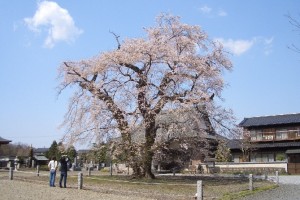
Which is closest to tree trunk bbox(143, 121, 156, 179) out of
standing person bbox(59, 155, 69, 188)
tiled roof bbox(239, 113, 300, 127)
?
standing person bbox(59, 155, 69, 188)

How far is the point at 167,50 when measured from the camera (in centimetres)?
2788

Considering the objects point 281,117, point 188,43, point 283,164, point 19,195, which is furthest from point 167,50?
point 281,117

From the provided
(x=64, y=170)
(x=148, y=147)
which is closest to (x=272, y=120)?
→ (x=148, y=147)

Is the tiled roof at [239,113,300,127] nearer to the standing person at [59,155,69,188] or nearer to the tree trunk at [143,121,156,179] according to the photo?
the tree trunk at [143,121,156,179]

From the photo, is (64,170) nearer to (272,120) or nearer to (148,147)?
(148,147)

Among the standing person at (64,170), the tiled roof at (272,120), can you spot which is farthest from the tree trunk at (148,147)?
the tiled roof at (272,120)

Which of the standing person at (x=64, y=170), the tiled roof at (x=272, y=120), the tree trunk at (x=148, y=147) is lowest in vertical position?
the standing person at (x=64, y=170)

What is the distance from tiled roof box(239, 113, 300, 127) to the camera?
52.3 m

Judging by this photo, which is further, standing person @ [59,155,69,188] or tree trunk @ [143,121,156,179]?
tree trunk @ [143,121,156,179]

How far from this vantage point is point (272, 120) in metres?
54.4

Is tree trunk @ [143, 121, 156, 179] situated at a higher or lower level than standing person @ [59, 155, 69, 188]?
higher

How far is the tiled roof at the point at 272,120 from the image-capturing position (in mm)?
52281

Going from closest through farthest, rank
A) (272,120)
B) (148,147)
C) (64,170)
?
(64,170) < (148,147) < (272,120)

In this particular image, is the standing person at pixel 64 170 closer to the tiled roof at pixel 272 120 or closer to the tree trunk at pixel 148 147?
the tree trunk at pixel 148 147
